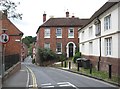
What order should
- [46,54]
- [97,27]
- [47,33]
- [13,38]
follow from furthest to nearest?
[47,33], [13,38], [46,54], [97,27]

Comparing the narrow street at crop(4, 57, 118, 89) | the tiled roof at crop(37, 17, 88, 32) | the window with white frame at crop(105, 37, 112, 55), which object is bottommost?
the narrow street at crop(4, 57, 118, 89)

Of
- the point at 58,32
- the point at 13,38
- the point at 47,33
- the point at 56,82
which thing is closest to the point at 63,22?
the point at 58,32

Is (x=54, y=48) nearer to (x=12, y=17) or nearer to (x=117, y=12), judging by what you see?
(x=117, y=12)

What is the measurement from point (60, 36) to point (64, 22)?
3.40 metres

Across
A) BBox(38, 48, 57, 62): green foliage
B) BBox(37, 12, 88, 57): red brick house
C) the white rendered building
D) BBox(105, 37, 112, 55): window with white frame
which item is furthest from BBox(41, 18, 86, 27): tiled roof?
BBox(105, 37, 112, 55): window with white frame

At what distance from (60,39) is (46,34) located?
3.30 metres

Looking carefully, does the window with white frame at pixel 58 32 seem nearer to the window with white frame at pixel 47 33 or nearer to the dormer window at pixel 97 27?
the window with white frame at pixel 47 33

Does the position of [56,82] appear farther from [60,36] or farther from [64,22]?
[64,22]

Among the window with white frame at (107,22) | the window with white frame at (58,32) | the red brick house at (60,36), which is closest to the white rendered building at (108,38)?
the window with white frame at (107,22)

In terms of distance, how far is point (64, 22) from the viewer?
67125mm

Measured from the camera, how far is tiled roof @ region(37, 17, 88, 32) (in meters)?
65.9

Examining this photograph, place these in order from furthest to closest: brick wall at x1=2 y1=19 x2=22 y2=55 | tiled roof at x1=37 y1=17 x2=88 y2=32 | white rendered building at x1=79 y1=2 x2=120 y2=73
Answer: tiled roof at x1=37 y1=17 x2=88 y2=32, brick wall at x1=2 y1=19 x2=22 y2=55, white rendered building at x1=79 y1=2 x2=120 y2=73

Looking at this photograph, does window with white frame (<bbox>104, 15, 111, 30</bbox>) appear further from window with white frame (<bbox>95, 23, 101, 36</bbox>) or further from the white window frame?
window with white frame (<bbox>95, 23, 101, 36</bbox>)

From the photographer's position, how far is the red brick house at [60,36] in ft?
215
